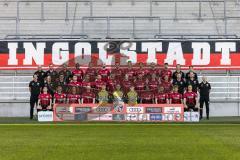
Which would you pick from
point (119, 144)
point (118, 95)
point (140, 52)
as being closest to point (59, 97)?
point (118, 95)

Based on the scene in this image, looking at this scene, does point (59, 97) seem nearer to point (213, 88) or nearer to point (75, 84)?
point (75, 84)

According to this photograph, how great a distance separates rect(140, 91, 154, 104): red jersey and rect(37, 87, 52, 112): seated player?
3333mm

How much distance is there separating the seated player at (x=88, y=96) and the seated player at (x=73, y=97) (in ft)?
0.65

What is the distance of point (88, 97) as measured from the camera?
22109 millimetres

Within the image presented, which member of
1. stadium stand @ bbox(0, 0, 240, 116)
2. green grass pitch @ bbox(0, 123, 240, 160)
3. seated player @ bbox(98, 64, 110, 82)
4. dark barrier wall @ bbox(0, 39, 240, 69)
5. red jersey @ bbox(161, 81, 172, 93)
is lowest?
green grass pitch @ bbox(0, 123, 240, 160)

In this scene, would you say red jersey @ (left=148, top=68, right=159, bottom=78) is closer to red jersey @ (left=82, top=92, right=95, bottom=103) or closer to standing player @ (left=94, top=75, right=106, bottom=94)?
standing player @ (left=94, top=75, right=106, bottom=94)

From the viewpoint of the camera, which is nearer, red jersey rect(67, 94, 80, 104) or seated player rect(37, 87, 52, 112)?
red jersey rect(67, 94, 80, 104)

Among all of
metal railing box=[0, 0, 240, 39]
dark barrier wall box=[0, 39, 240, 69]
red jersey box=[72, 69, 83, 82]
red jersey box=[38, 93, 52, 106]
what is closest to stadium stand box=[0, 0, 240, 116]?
metal railing box=[0, 0, 240, 39]

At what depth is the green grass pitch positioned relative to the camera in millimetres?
11570

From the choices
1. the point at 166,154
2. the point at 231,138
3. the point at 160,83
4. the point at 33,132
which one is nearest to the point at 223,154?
the point at 166,154

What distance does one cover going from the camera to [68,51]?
28.8 m

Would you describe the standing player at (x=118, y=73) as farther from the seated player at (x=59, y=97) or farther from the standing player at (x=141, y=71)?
the seated player at (x=59, y=97)

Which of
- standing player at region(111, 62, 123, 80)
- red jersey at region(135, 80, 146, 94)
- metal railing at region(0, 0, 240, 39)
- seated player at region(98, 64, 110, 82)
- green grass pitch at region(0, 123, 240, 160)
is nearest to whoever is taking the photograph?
green grass pitch at region(0, 123, 240, 160)

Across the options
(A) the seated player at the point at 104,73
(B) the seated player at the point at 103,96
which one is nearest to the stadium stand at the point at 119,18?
(A) the seated player at the point at 104,73
